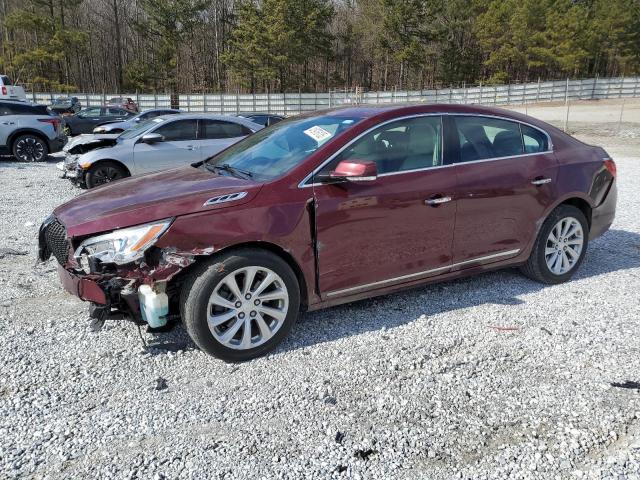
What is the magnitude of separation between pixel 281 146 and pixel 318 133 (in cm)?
32

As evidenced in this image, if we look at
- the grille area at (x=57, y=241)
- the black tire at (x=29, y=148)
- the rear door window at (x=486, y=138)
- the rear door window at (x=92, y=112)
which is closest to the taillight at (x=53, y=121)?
the black tire at (x=29, y=148)

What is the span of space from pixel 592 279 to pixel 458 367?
2418mm

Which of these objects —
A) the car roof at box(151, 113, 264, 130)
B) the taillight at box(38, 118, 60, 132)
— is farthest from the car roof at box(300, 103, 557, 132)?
the taillight at box(38, 118, 60, 132)

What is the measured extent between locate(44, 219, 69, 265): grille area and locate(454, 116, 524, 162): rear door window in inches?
117

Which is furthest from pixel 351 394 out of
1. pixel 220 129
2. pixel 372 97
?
pixel 372 97

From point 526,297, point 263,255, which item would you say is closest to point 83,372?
point 263,255

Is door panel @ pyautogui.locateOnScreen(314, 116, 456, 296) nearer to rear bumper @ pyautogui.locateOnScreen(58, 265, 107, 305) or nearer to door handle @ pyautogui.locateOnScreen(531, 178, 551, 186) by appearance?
door handle @ pyautogui.locateOnScreen(531, 178, 551, 186)

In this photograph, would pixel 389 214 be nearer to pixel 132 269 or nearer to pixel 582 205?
pixel 132 269

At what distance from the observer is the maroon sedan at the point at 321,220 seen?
3.25 metres

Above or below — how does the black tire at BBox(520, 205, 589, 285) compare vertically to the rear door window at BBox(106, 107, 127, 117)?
below

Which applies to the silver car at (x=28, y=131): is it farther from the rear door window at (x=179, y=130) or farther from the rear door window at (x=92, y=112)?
the rear door window at (x=92, y=112)

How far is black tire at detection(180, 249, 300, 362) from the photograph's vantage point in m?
3.26

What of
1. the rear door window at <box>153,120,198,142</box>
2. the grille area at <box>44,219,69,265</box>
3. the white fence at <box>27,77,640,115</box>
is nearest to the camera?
the grille area at <box>44,219,69,265</box>

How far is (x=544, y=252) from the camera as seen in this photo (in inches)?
187
